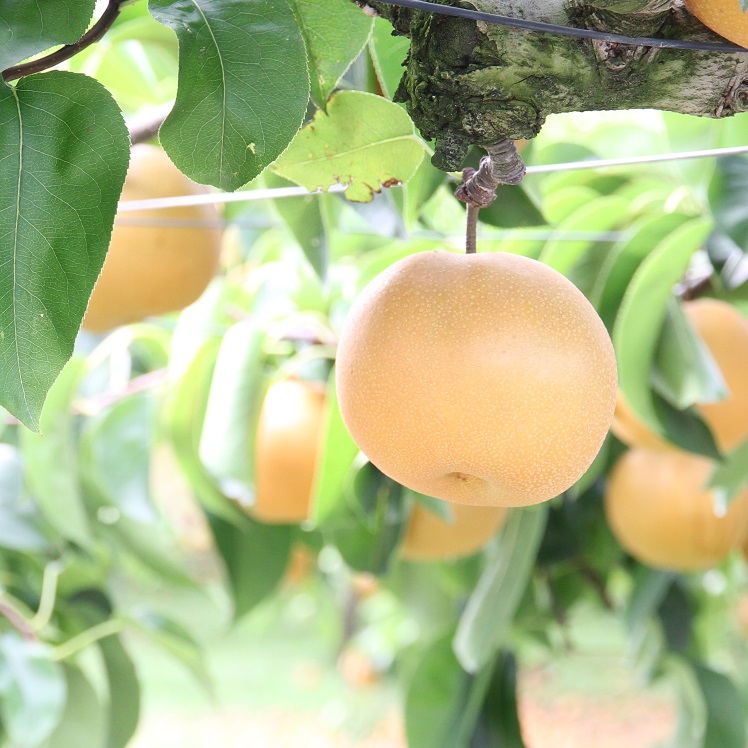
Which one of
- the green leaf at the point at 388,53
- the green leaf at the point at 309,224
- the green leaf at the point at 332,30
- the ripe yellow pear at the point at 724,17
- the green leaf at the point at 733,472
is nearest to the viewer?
the ripe yellow pear at the point at 724,17

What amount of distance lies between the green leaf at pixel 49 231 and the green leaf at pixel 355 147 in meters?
0.16

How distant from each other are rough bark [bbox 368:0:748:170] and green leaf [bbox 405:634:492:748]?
2.89ft

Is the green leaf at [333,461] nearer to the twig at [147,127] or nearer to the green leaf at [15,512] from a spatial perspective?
the twig at [147,127]

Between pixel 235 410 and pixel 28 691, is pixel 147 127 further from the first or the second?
pixel 28 691

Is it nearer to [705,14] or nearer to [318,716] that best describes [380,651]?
[318,716]

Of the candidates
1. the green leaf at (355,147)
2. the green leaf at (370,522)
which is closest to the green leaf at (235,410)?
the green leaf at (370,522)

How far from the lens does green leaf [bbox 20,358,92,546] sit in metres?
1.01

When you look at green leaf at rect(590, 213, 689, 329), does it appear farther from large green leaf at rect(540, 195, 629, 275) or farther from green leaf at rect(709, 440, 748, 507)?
green leaf at rect(709, 440, 748, 507)

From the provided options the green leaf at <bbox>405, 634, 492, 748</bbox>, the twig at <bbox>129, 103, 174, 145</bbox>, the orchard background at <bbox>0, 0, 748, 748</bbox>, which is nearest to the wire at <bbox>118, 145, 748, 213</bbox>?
the orchard background at <bbox>0, 0, 748, 748</bbox>

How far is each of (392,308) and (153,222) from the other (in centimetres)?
59

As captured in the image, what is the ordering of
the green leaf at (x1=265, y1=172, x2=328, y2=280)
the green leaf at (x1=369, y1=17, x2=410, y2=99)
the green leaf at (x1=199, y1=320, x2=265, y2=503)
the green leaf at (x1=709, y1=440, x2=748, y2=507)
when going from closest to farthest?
the green leaf at (x1=369, y1=17, x2=410, y2=99) < the green leaf at (x1=265, y1=172, x2=328, y2=280) < the green leaf at (x1=199, y1=320, x2=265, y2=503) < the green leaf at (x1=709, y1=440, x2=748, y2=507)

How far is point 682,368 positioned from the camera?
85 cm

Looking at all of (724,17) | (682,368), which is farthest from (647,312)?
(724,17)

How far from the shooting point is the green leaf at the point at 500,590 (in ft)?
3.21
